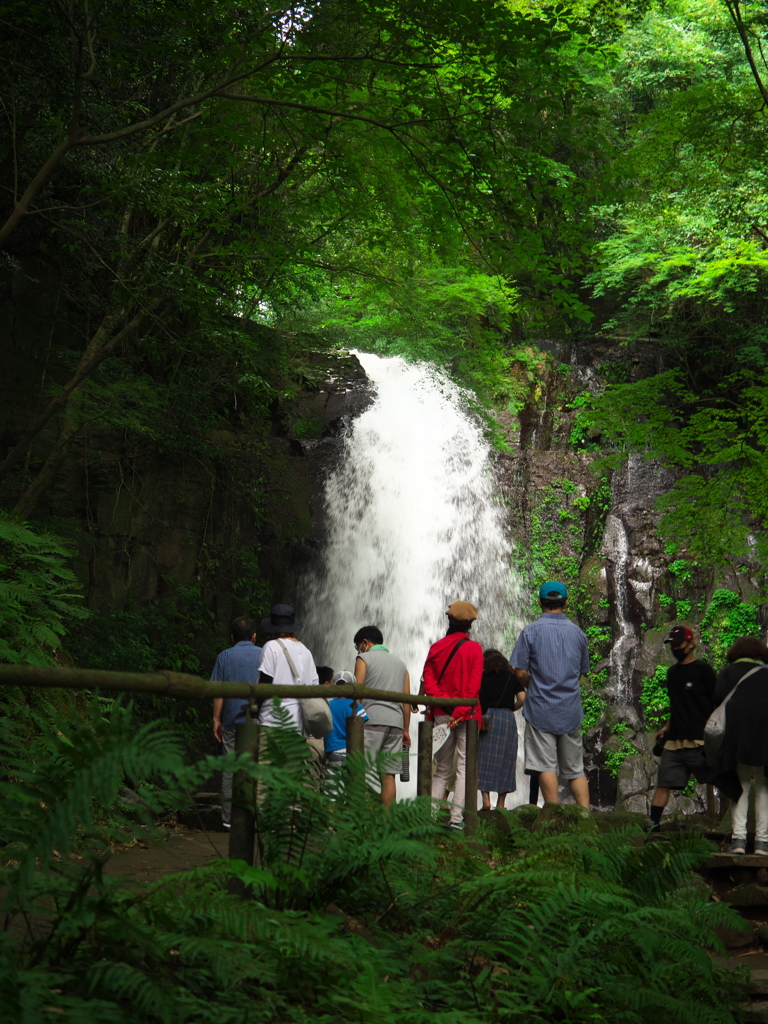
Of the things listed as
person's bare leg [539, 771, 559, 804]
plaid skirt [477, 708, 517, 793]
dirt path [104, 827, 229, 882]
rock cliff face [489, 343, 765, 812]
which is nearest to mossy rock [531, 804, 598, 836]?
person's bare leg [539, 771, 559, 804]

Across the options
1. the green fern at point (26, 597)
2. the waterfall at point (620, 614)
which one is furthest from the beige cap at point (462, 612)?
the waterfall at point (620, 614)

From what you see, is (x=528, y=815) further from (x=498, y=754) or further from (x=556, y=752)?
(x=498, y=754)

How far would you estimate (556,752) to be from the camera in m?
7.11

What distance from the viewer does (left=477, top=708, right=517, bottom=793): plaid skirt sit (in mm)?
7676

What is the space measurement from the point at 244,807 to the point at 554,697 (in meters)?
4.67

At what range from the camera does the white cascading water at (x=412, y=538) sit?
1531cm

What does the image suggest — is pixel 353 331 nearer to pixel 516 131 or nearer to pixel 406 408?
pixel 406 408

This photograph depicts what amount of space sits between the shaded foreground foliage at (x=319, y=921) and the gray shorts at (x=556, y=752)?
3109 mm

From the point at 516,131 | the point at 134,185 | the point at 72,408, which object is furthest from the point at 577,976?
the point at 72,408

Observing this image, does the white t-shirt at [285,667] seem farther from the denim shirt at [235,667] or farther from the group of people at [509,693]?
the denim shirt at [235,667]

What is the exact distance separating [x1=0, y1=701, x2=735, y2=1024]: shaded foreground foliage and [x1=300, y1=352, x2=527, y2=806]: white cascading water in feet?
35.7

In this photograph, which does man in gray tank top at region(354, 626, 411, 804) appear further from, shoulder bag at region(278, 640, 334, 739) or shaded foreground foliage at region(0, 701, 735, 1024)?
shaded foreground foliage at region(0, 701, 735, 1024)

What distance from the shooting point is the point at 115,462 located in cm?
1260

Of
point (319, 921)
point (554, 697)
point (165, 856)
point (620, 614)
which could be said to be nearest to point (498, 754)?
point (554, 697)
